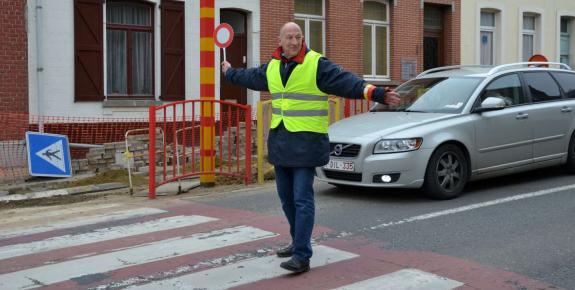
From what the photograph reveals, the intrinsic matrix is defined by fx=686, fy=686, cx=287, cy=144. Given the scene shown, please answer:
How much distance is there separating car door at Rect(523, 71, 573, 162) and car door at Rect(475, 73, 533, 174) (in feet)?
0.60

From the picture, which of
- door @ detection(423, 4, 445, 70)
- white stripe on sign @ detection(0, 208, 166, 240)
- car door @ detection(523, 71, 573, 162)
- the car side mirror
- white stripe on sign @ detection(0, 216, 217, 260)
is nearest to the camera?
white stripe on sign @ detection(0, 216, 217, 260)

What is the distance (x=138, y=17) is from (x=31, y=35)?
237 centimetres

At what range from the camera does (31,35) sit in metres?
12.9

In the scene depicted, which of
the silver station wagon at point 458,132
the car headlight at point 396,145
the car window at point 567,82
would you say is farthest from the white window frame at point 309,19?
the car headlight at point 396,145

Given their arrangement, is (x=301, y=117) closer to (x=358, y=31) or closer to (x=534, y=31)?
(x=358, y=31)

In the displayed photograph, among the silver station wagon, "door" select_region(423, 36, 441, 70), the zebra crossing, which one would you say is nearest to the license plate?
the silver station wagon

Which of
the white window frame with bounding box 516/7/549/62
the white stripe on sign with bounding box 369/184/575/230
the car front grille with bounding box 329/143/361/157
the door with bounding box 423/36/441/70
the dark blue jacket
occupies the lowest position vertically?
the white stripe on sign with bounding box 369/184/575/230

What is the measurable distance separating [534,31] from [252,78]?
1986 cm

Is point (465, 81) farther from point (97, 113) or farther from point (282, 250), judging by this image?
point (97, 113)

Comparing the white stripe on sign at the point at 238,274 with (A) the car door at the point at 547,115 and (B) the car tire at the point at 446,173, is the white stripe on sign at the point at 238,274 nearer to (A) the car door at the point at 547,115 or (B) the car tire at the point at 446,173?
(B) the car tire at the point at 446,173

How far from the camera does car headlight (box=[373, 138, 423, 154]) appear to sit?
802cm

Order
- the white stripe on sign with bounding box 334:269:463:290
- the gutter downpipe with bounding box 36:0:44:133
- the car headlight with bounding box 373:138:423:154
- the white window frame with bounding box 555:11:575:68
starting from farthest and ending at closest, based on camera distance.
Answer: the white window frame with bounding box 555:11:575:68
the gutter downpipe with bounding box 36:0:44:133
the car headlight with bounding box 373:138:423:154
the white stripe on sign with bounding box 334:269:463:290

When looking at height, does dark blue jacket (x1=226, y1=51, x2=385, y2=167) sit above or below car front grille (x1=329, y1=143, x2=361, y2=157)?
above

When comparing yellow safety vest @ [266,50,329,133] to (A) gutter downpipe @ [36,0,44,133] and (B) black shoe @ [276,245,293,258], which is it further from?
(A) gutter downpipe @ [36,0,44,133]
